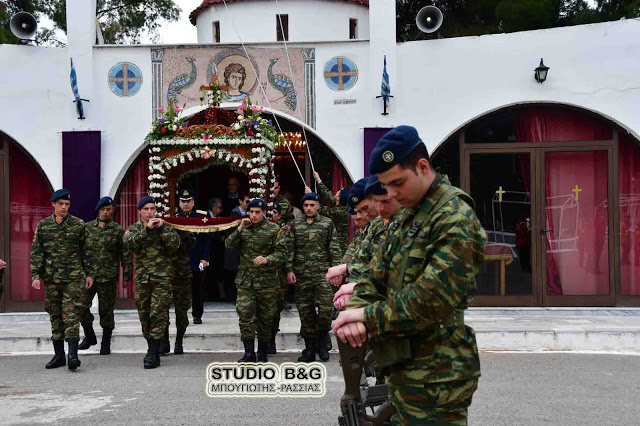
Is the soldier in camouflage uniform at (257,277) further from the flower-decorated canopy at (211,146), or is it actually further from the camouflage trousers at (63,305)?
the camouflage trousers at (63,305)

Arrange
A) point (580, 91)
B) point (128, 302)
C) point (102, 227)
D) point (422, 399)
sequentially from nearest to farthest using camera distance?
point (422, 399) → point (102, 227) → point (580, 91) → point (128, 302)

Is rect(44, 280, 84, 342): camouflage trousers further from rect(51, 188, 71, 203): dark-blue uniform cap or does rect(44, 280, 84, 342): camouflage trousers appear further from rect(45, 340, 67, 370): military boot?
rect(51, 188, 71, 203): dark-blue uniform cap

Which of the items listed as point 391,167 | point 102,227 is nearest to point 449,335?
point 391,167

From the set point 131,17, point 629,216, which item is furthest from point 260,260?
point 131,17

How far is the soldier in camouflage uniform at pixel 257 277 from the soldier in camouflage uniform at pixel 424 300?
5250 mm

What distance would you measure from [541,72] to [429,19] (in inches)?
85.4

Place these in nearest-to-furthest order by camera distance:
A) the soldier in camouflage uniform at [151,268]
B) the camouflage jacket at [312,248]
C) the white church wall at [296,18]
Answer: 1. the soldier in camouflage uniform at [151,268]
2. the camouflage jacket at [312,248]
3. the white church wall at [296,18]

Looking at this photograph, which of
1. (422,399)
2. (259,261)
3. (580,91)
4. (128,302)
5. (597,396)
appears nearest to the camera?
(422,399)

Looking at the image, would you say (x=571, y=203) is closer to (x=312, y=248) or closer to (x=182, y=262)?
(x=312, y=248)

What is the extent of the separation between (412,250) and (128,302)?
1041 cm

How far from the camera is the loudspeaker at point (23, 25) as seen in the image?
1278 cm

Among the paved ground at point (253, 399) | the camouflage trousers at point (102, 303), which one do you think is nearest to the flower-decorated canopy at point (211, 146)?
the camouflage trousers at point (102, 303)

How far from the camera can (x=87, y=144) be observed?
12.1 meters

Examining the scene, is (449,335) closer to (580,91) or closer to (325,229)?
(325,229)
